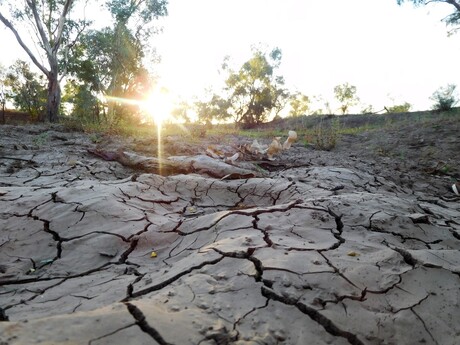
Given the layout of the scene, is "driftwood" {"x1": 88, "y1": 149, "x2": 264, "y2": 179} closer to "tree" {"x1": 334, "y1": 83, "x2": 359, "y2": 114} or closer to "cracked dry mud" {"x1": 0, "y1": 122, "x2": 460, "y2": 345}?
"cracked dry mud" {"x1": 0, "y1": 122, "x2": 460, "y2": 345}

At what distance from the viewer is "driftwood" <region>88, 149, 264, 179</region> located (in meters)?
3.56

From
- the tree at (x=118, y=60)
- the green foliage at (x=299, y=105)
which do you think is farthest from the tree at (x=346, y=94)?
the tree at (x=118, y=60)

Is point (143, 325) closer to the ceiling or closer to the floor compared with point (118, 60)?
closer to the floor

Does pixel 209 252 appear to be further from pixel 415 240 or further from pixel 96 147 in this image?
pixel 96 147

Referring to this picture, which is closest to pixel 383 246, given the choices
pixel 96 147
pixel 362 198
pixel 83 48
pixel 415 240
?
pixel 415 240

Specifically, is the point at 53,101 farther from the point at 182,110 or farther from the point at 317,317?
the point at 182,110

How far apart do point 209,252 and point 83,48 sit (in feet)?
51.1

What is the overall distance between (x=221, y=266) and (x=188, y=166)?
8.00ft

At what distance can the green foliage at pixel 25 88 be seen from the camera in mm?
12273

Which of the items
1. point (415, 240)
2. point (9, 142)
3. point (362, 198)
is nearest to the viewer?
point (415, 240)

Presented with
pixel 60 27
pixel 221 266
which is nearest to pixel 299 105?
pixel 60 27

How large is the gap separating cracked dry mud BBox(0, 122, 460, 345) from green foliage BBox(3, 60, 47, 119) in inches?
452

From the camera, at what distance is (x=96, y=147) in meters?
4.86

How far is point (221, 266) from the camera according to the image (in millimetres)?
1471
